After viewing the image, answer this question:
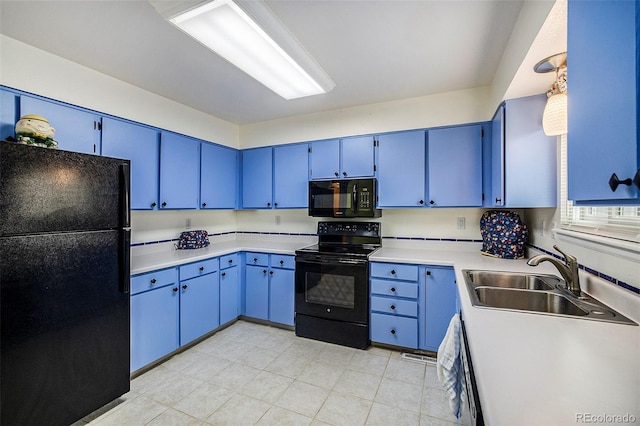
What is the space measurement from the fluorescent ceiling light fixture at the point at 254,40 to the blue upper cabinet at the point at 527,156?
1376 mm

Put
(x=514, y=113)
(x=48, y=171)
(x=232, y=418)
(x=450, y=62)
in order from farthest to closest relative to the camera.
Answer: (x=450, y=62), (x=514, y=113), (x=232, y=418), (x=48, y=171)

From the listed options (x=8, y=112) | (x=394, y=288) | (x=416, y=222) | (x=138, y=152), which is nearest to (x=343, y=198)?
(x=416, y=222)

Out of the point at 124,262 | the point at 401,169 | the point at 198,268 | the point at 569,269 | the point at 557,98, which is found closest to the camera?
the point at 569,269

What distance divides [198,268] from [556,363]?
104 inches

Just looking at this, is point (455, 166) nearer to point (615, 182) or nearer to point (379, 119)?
point (379, 119)

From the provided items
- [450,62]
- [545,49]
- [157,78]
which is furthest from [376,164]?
[157,78]

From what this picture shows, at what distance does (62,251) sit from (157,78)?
5.35 feet

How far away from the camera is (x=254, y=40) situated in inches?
62.6

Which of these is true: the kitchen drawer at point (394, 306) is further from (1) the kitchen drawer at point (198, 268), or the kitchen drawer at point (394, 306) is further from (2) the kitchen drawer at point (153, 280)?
(2) the kitchen drawer at point (153, 280)

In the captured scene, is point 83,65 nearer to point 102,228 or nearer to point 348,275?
point 102,228

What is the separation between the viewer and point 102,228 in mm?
1795

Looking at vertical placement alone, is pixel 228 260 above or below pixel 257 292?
above

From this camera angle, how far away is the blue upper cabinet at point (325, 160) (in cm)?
308

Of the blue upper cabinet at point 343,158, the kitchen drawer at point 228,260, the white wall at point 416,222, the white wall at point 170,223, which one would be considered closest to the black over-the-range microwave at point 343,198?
the blue upper cabinet at point 343,158
